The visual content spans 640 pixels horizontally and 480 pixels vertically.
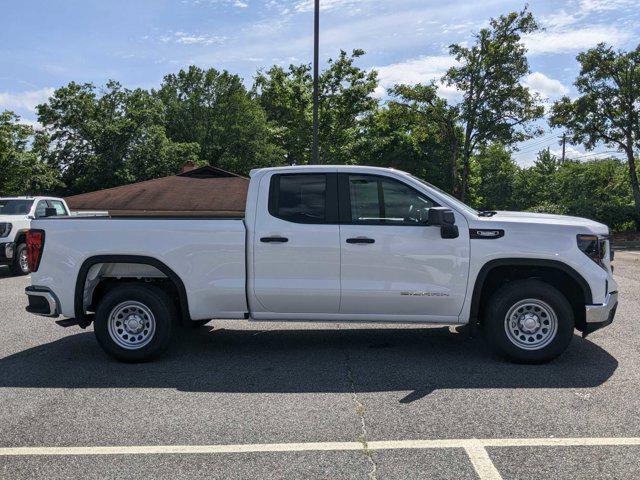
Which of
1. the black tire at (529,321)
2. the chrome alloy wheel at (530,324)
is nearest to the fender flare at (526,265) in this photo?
the black tire at (529,321)

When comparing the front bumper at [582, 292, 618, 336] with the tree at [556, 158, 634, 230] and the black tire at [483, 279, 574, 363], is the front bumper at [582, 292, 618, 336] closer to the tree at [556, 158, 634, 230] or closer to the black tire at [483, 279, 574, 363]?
the black tire at [483, 279, 574, 363]

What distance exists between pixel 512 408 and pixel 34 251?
4744 millimetres

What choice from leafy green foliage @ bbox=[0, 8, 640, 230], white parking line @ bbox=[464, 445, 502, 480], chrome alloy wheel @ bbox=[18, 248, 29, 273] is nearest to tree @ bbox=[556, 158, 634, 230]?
leafy green foliage @ bbox=[0, 8, 640, 230]

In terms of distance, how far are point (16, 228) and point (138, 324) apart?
9.46m

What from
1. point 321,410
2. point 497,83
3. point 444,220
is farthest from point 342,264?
point 497,83

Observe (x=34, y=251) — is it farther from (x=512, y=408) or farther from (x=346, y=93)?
A: (x=346, y=93)

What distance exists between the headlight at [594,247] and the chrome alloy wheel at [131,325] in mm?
4224

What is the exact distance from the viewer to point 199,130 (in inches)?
2099

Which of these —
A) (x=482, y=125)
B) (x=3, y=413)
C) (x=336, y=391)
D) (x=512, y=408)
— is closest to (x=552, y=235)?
(x=512, y=408)

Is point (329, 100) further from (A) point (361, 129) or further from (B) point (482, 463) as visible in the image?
(B) point (482, 463)

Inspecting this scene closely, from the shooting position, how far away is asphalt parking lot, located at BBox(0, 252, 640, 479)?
356 centimetres

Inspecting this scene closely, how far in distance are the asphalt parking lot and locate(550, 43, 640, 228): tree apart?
2111 cm

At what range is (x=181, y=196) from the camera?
692 inches

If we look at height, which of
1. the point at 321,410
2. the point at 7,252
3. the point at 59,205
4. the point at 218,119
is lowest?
the point at 321,410
